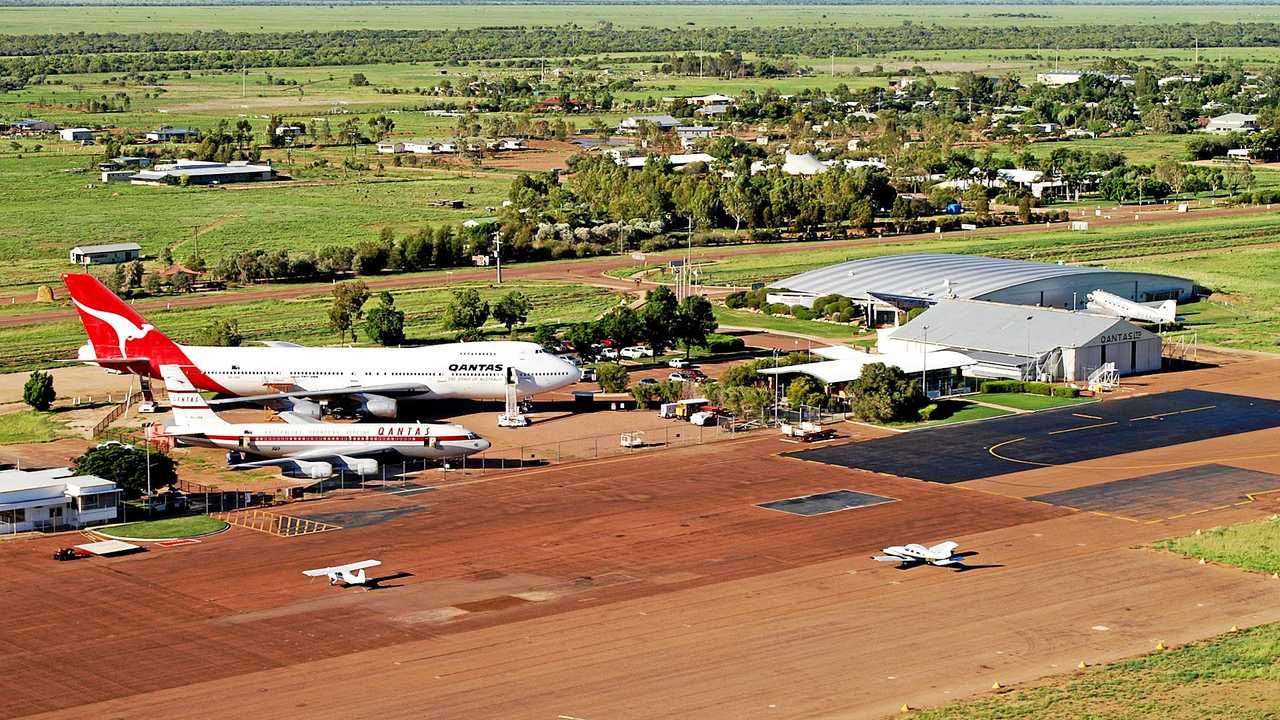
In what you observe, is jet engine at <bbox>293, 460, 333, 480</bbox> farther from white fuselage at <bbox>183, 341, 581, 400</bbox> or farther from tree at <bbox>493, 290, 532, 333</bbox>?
tree at <bbox>493, 290, 532, 333</bbox>

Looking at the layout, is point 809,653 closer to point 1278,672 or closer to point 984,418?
point 1278,672

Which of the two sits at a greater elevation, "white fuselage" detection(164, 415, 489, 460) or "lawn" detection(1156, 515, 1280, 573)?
"white fuselage" detection(164, 415, 489, 460)

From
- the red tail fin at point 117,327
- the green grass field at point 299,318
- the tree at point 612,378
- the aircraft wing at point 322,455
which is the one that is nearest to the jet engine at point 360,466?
the aircraft wing at point 322,455

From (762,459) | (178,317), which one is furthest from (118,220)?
(762,459)

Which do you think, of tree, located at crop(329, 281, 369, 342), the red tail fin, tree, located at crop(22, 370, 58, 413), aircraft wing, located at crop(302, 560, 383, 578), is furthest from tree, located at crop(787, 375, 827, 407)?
tree, located at crop(22, 370, 58, 413)

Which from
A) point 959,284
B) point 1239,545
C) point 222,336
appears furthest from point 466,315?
point 1239,545
